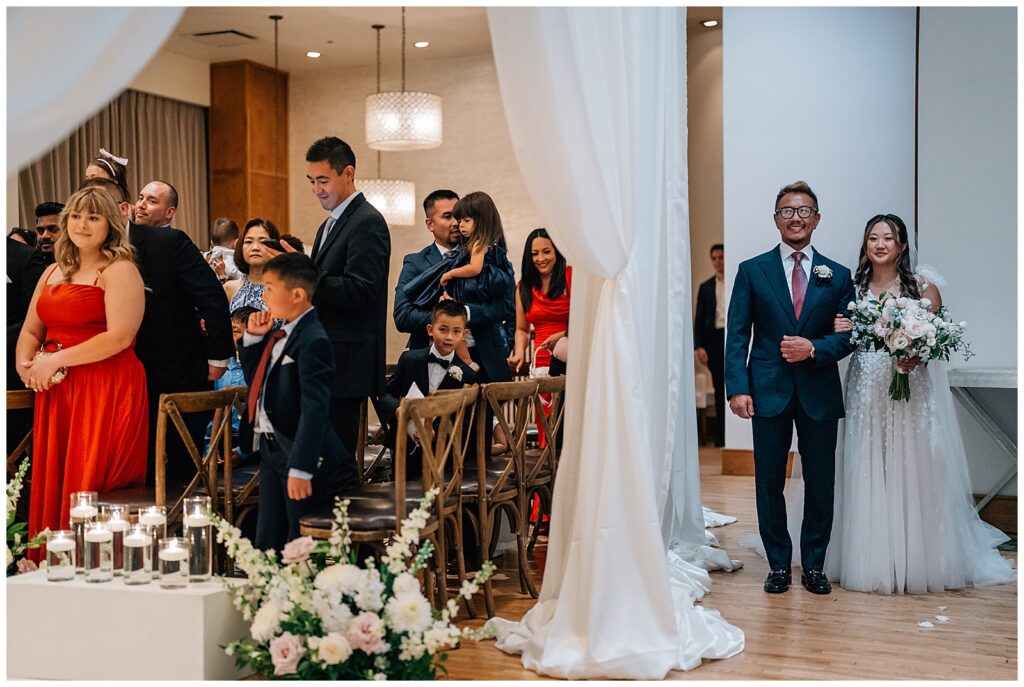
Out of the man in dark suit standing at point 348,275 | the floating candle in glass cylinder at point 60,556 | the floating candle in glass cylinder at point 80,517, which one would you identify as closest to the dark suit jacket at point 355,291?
the man in dark suit standing at point 348,275

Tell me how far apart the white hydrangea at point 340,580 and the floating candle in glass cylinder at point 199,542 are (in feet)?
1.48

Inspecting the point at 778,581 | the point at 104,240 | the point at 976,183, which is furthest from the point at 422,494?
the point at 976,183

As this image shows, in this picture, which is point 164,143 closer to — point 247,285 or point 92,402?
point 247,285

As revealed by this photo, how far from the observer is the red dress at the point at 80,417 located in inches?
163

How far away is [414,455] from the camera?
4652 mm

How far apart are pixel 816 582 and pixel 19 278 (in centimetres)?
370

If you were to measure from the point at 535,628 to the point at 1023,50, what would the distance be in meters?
2.36

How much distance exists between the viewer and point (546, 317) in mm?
5781

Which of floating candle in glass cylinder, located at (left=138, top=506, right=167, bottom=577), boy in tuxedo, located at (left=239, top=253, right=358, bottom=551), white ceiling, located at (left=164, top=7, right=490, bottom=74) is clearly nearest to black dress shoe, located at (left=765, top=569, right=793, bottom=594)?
boy in tuxedo, located at (left=239, top=253, right=358, bottom=551)

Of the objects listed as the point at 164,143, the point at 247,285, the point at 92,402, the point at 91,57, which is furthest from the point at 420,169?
the point at 91,57

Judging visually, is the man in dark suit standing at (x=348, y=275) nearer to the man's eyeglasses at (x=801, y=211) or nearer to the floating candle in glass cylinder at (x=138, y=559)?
the floating candle in glass cylinder at (x=138, y=559)

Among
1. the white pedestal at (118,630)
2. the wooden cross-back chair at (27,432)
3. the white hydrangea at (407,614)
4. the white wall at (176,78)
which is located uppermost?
the white wall at (176,78)

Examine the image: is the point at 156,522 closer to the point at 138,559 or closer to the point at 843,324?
the point at 138,559

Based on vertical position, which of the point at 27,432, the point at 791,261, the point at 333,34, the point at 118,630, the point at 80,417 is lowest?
the point at 118,630
